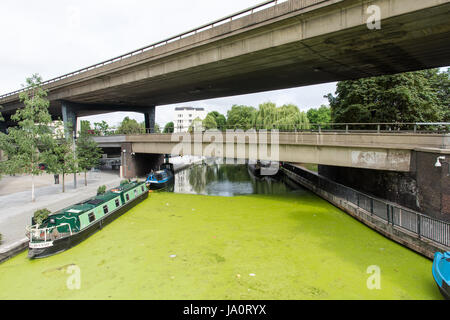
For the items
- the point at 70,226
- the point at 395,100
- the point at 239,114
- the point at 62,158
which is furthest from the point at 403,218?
the point at 239,114

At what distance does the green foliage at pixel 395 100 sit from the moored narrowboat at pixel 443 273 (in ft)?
64.5

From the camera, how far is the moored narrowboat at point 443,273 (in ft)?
22.1

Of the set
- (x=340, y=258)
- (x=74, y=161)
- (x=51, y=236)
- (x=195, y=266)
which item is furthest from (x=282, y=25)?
(x=74, y=161)

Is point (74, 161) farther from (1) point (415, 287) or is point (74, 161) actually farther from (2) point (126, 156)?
(1) point (415, 287)

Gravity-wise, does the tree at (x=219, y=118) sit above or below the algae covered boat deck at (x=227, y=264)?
above

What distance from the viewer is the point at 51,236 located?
1033 cm

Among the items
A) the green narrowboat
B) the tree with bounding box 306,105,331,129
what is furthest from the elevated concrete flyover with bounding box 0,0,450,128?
the tree with bounding box 306,105,331,129

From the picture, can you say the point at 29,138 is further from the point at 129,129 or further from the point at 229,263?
the point at 129,129

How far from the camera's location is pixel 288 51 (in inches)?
619

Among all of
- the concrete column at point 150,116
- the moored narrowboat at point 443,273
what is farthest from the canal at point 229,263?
the concrete column at point 150,116

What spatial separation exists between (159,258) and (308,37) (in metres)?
13.1

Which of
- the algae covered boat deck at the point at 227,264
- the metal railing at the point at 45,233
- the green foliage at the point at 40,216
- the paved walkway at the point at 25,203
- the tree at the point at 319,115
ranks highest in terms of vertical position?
the tree at the point at 319,115

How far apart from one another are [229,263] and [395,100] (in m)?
24.0

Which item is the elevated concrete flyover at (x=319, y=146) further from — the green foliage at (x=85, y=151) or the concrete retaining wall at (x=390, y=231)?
the green foliage at (x=85, y=151)
